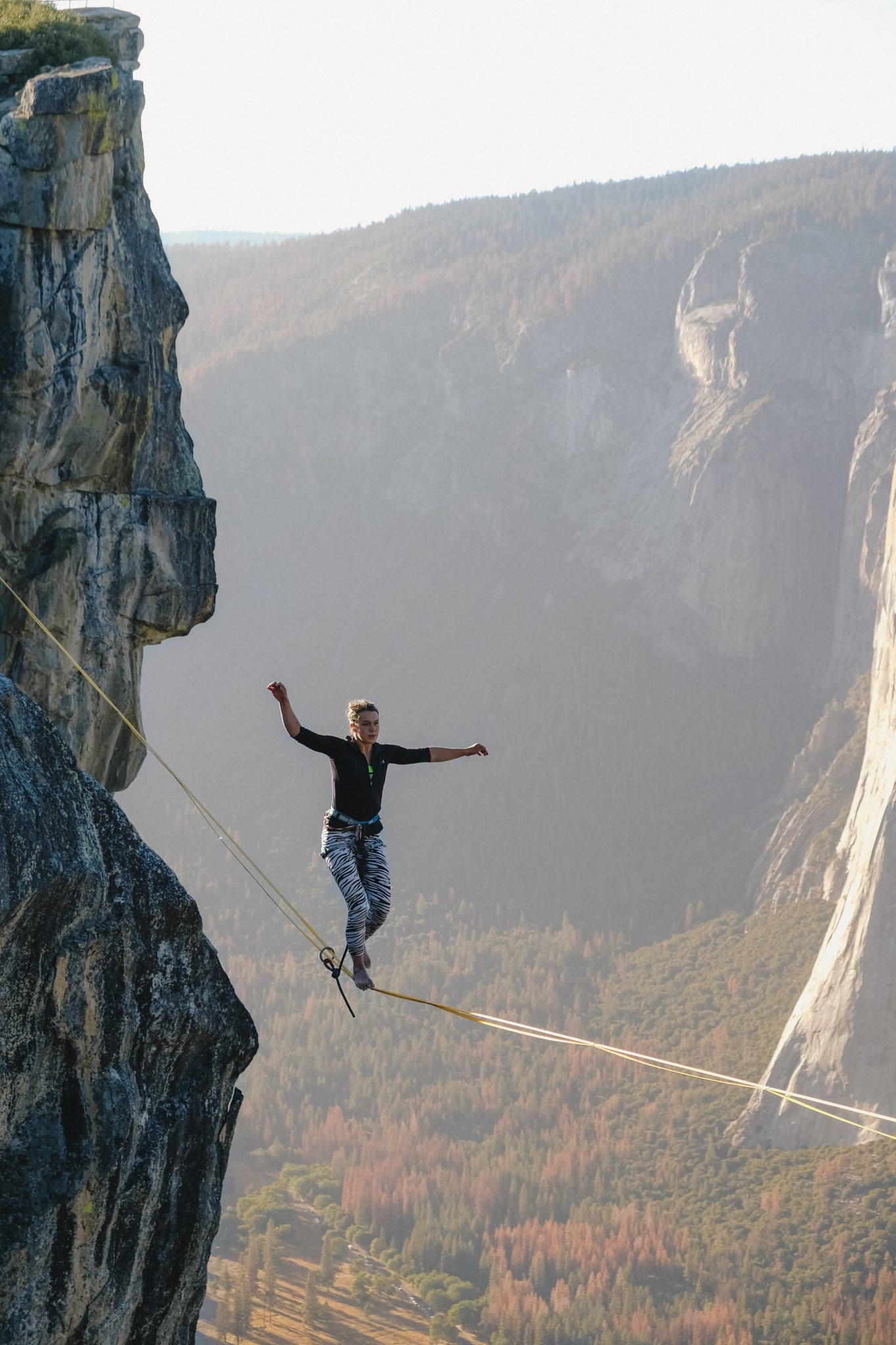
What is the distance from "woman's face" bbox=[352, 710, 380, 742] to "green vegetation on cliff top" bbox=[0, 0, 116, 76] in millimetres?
10552

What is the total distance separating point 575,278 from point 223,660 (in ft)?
146

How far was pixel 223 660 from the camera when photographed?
11975 centimetres

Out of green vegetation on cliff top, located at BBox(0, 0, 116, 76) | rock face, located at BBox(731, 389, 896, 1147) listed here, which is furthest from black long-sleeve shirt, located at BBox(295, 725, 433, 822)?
rock face, located at BBox(731, 389, 896, 1147)

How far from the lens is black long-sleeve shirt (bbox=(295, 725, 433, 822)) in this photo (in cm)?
1297

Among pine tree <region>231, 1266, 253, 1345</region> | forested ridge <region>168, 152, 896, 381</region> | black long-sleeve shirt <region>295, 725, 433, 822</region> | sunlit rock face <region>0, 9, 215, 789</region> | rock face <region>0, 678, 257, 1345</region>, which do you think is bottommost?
pine tree <region>231, 1266, 253, 1345</region>

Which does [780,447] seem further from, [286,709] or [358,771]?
[286,709]

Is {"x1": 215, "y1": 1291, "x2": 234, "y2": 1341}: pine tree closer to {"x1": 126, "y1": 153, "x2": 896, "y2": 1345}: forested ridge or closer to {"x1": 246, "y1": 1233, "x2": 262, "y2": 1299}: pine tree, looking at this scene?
{"x1": 246, "y1": 1233, "x2": 262, "y2": 1299}: pine tree

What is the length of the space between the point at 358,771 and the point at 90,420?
7148 mm

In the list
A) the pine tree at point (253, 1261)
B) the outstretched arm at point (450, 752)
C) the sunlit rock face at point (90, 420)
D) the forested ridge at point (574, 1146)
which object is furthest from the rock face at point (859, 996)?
the outstretched arm at point (450, 752)

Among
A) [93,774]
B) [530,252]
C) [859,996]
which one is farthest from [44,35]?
[530,252]

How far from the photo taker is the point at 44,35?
18.7m

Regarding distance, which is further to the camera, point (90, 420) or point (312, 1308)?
point (312, 1308)

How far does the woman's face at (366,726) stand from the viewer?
504 inches

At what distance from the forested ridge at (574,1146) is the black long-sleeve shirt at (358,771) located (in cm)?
3994
